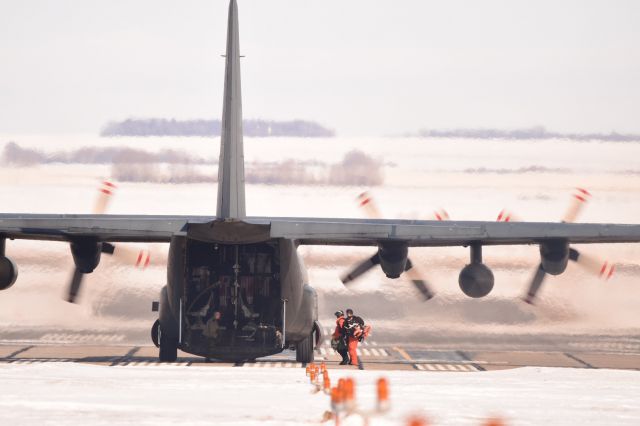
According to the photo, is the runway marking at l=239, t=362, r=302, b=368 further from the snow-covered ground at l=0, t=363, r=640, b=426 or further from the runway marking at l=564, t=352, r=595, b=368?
the runway marking at l=564, t=352, r=595, b=368

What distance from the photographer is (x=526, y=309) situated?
138 feet

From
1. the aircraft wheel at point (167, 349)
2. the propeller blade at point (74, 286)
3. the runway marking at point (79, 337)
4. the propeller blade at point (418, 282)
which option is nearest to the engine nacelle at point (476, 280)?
the propeller blade at point (418, 282)

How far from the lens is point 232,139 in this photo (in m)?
26.2

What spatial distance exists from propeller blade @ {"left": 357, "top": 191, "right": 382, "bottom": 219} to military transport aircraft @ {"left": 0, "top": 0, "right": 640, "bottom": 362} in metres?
1.85

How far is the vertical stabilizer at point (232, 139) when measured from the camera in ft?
84.3

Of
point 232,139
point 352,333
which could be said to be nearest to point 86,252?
point 232,139

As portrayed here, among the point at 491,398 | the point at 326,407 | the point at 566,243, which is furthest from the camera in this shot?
the point at 566,243

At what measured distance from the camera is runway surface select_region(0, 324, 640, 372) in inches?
1297

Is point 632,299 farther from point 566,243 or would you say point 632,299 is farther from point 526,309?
point 566,243

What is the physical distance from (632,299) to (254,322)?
1882cm

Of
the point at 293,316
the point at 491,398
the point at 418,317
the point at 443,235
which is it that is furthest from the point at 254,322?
the point at 418,317

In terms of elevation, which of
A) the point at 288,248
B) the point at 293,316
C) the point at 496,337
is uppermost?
the point at 288,248

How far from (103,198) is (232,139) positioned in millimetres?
8203

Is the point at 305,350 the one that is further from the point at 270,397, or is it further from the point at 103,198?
the point at 270,397
